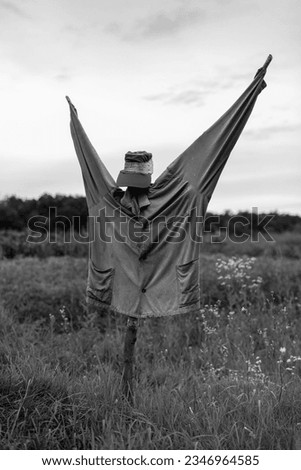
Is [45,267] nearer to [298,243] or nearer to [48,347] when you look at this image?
[48,347]

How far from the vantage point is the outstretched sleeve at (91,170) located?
4.72 m

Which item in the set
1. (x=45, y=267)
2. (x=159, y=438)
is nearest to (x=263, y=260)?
(x=45, y=267)

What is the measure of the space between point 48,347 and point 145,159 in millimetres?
2715

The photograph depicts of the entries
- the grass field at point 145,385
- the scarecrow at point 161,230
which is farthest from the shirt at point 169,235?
the grass field at point 145,385

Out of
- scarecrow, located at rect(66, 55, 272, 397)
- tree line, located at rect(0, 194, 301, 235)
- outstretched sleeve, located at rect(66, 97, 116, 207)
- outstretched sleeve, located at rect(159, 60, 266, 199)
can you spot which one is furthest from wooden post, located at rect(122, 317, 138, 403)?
tree line, located at rect(0, 194, 301, 235)

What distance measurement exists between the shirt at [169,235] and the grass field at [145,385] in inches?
27.7

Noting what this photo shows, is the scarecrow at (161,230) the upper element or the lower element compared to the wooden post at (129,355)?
upper

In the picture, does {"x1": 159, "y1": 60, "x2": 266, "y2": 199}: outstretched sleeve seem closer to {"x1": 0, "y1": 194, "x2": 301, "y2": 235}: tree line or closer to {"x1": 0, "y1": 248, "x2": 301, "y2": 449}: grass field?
{"x1": 0, "y1": 248, "x2": 301, "y2": 449}: grass field

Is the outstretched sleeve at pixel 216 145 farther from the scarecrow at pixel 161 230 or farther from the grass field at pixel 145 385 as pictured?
the grass field at pixel 145 385

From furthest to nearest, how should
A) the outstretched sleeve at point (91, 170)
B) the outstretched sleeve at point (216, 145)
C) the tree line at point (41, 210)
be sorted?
the tree line at point (41, 210), the outstretched sleeve at point (91, 170), the outstretched sleeve at point (216, 145)

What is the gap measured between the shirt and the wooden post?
3.3 inches

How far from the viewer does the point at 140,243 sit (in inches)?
178

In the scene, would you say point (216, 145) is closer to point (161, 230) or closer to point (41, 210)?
point (161, 230)

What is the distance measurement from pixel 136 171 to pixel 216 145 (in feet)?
2.03
